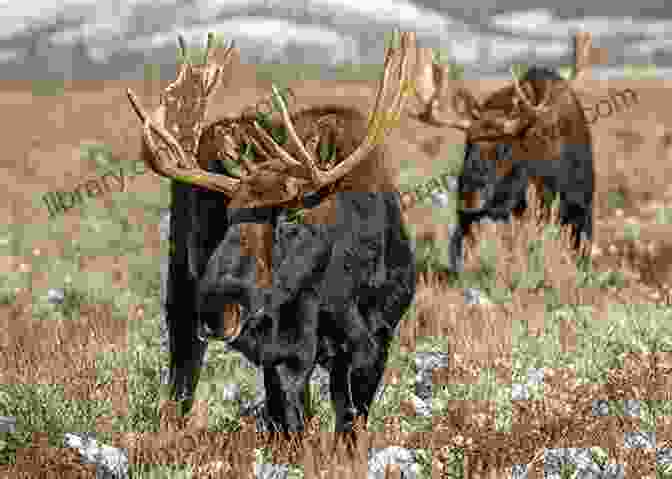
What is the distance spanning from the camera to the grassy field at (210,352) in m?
3.64

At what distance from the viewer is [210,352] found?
536cm

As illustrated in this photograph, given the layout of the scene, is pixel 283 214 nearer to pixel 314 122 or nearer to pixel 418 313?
A: pixel 314 122

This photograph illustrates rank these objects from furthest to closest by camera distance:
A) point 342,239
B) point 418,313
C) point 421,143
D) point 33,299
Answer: point 421,143
point 33,299
point 418,313
point 342,239

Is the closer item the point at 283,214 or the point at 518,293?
the point at 283,214

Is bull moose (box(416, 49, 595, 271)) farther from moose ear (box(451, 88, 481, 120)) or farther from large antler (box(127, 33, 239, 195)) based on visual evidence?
large antler (box(127, 33, 239, 195))

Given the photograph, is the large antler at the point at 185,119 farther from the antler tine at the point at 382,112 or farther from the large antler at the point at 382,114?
the antler tine at the point at 382,112

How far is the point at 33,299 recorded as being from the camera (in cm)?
678

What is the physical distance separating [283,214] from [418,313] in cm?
305

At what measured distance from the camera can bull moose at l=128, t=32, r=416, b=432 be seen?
A: 3025mm

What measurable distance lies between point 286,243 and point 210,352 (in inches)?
93.9

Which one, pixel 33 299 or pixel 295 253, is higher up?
pixel 295 253

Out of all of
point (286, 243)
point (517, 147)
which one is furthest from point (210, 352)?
point (517, 147)

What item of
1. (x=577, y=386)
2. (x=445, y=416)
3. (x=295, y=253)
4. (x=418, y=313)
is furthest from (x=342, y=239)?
(x=418, y=313)

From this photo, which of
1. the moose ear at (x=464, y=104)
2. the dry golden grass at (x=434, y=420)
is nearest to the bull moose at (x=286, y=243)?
the dry golden grass at (x=434, y=420)
